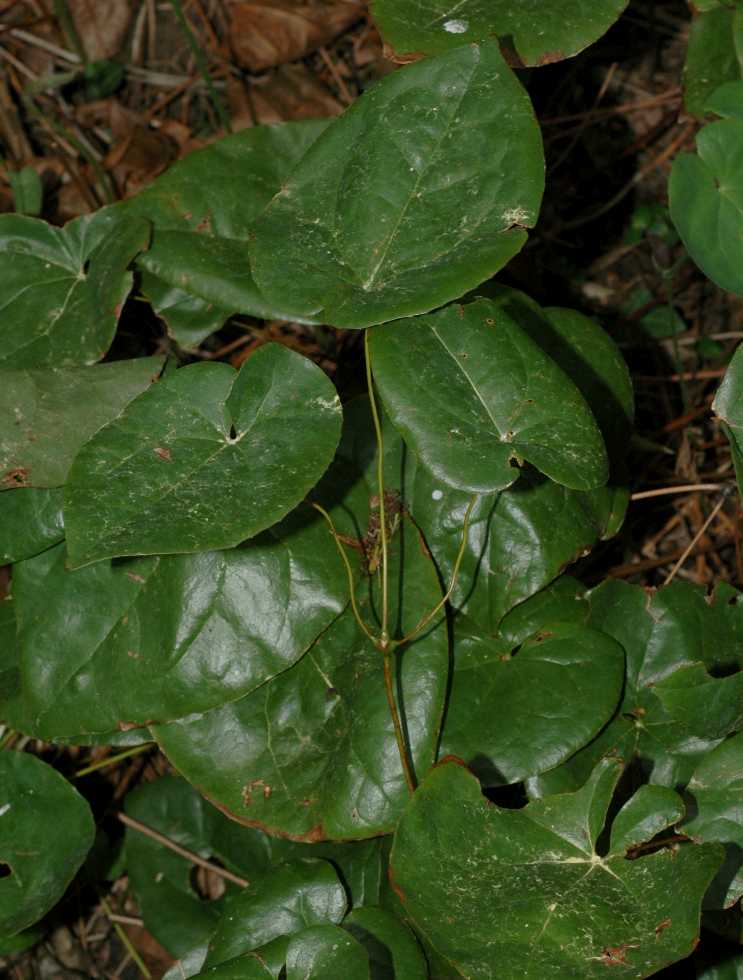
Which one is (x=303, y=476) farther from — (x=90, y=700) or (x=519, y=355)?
(x=90, y=700)

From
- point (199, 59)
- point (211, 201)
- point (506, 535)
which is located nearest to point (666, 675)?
point (506, 535)

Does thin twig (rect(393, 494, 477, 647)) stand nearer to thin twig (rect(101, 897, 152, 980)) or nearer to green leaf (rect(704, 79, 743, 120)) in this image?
green leaf (rect(704, 79, 743, 120))

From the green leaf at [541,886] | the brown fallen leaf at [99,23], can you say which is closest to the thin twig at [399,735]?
the green leaf at [541,886]

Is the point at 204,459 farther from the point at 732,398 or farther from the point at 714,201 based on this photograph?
the point at 714,201

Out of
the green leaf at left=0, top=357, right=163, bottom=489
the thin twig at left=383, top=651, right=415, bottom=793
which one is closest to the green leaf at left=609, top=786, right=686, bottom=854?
the thin twig at left=383, top=651, right=415, bottom=793

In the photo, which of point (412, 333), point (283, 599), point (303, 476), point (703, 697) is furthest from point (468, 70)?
point (703, 697)

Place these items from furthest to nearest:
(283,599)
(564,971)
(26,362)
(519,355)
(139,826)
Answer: (139,826)
(26,362)
(283,599)
(519,355)
(564,971)

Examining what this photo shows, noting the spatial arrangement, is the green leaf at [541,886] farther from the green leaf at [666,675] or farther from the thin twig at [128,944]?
the thin twig at [128,944]
